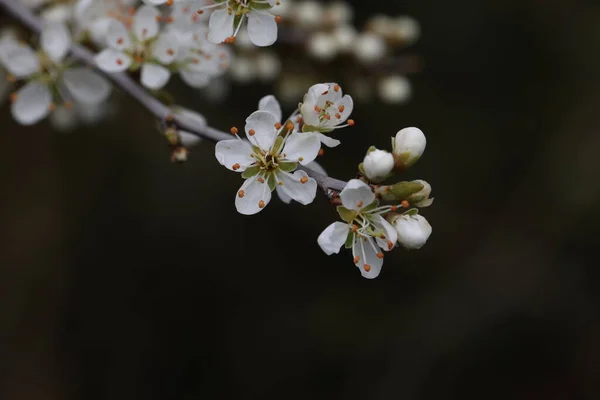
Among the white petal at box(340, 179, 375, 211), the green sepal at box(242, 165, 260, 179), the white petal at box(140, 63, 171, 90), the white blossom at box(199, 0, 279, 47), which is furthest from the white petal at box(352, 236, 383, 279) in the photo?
the white petal at box(140, 63, 171, 90)

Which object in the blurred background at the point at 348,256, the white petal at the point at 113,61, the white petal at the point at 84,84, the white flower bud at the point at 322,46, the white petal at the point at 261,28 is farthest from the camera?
the blurred background at the point at 348,256

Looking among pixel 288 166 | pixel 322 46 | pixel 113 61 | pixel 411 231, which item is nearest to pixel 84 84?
pixel 113 61

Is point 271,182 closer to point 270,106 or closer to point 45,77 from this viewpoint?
point 270,106

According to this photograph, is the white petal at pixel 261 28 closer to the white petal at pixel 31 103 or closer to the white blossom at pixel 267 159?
the white blossom at pixel 267 159

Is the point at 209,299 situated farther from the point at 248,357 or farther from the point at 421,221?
the point at 421,221

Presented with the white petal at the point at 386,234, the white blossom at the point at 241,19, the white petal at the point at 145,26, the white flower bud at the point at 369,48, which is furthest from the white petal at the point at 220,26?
the white flower bud at the point at 369,48

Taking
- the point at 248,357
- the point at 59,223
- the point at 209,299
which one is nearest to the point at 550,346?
the point at 248,357

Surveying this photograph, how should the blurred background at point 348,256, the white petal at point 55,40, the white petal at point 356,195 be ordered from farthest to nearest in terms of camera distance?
the blurred background at point 348,256
the white petal at point 55,40
the white petal at point 356,195
